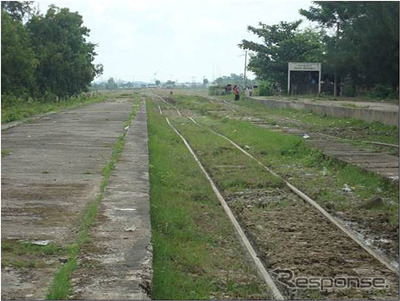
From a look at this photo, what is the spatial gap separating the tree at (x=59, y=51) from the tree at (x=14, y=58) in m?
9.09

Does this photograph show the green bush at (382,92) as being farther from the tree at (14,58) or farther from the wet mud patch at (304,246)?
the wet mud patch at (304,246)

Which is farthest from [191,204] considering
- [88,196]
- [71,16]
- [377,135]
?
[71,16]

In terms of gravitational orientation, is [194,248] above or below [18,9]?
below

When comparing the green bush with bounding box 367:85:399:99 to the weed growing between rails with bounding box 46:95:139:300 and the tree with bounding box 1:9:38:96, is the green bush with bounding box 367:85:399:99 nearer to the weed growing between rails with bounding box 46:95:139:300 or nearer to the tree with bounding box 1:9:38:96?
the tree with bounding box 1:9:38:96

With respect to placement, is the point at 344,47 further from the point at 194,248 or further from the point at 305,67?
the point at 194,248

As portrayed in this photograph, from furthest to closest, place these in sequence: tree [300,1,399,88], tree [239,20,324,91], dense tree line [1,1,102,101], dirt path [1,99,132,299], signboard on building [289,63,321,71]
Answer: tree [239,20,324,91]
signboard on building [289,63,321,71]
dense tree line [1,1,102,101]
tree [300,1,399,88]
dirt path [1,99,132,299]

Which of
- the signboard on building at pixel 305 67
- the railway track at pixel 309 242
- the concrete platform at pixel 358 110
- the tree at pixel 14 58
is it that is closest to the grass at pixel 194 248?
the railway track at pixel 309 242

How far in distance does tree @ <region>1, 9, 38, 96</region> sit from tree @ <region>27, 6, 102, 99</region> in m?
9.09

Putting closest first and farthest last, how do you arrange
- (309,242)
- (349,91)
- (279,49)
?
1. (309,242)
2. (349,91)
3. (279,49)

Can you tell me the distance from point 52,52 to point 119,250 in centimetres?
3853

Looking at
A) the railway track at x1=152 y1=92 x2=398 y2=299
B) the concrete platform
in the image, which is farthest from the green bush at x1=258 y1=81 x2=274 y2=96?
the railway track at x1=152 y1=92 x2=398 y2=299

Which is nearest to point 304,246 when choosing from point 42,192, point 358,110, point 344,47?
point 42,192

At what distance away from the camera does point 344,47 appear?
38.4 metres

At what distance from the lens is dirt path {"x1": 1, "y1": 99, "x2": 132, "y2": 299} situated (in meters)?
5.63
